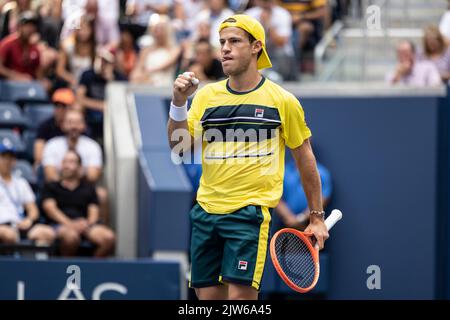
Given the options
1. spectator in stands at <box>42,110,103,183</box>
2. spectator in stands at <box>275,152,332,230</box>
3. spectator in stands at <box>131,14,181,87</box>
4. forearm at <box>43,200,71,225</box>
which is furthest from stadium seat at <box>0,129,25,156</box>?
spectator in stands at <box>275,152,332,230</box>

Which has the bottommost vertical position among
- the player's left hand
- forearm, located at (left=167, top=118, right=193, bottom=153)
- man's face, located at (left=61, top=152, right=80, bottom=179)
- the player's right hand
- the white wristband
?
man's face, located at (left=61, top=152, right=80, bottom=179)

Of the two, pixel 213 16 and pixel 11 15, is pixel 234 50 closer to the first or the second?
pixel 213 16

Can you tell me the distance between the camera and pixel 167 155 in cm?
1226

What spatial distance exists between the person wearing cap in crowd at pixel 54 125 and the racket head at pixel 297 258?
5.83 metres

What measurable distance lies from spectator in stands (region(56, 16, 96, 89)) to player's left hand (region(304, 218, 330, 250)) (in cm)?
716

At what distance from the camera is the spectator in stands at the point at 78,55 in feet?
48.2

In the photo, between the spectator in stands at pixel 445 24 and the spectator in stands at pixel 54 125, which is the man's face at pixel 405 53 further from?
the spectator in stands at pixel 54 125

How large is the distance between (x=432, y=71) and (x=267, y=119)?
678 centimetres

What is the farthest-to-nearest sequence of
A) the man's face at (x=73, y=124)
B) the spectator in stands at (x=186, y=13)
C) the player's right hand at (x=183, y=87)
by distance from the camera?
the spectator in stands at (x=186, y=13), the man's face at (x=73, y=124), the player's right hand at (x=183, y=87)

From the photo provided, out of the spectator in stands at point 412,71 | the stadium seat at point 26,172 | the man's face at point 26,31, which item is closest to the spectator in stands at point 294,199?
the spectator in stands at point 412,71

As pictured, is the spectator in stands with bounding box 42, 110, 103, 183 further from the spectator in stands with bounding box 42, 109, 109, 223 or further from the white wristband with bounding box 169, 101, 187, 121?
the white wristband with bounding box 169, 101, 187, 121

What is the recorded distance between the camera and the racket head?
7523mm

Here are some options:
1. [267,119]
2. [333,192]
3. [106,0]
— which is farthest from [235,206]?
[106,0]

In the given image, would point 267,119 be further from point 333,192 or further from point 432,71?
point 432,71
